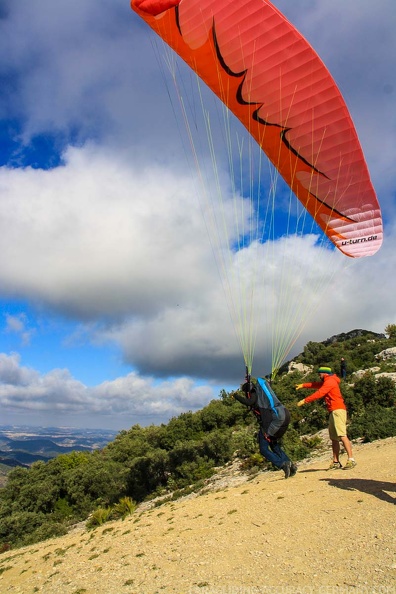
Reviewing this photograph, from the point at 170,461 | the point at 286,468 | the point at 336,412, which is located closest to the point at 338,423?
the point at 336,412

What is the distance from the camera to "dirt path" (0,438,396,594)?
3.97 m

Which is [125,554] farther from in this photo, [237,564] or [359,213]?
[359,213]

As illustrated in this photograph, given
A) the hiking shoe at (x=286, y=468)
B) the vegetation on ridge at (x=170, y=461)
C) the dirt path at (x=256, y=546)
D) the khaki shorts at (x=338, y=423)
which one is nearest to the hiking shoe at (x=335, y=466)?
the dirt path at (x=256, y=546)

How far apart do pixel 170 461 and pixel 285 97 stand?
12605 mm

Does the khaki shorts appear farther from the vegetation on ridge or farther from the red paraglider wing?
the red paraglider wing

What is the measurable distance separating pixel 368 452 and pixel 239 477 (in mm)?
3494

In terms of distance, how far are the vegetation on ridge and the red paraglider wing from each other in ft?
20.3

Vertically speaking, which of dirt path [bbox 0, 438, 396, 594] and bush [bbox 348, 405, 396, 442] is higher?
bush [bbox 348, 405, 396, 442]

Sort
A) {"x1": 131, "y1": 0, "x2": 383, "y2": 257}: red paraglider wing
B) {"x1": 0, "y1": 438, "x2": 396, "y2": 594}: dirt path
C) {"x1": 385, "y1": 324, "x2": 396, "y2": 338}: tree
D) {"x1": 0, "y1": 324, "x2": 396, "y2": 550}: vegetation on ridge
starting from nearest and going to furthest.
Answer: {"x1": 0, "y1": 438, "x2": 396, "y2": 594}: dirt path, {"x1": 131, "y1": 0, "x2": 383, "y2": 257}: red paraglider wing, {"x1": 0, "y1": 324, "x2": 396, "y2": 550}: vegetation on ridge, {"x1": 385, "y1": 324, "x2": 396, "y2": 338}: tree

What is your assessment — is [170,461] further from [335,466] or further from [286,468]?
[335,466]

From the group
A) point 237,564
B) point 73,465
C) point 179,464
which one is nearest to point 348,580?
point 237,564

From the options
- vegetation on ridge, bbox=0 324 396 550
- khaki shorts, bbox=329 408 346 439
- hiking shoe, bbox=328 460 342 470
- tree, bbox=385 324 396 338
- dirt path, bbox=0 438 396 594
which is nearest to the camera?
dirt path, bbox=0 438 396 594

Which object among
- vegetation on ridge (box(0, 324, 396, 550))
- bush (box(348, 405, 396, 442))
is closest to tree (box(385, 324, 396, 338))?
vegetation on ridge (box(0, 324, 396, 550))

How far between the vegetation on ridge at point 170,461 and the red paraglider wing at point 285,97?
6.20 metres
